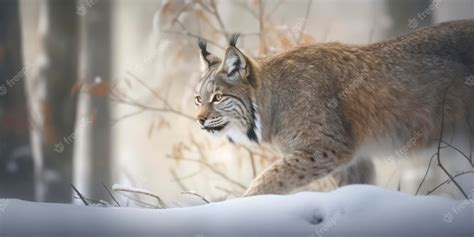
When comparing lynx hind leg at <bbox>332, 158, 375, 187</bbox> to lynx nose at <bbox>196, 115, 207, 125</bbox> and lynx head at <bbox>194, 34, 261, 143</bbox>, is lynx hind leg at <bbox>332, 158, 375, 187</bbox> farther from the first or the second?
lynx nose at <bbox>196, 115, 207, 125</bbox>

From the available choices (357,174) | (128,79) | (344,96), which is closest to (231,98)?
(344,96)

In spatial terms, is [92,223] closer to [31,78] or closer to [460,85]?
[460,85]

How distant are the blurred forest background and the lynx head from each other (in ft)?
3.60

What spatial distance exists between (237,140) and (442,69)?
157 centimetres

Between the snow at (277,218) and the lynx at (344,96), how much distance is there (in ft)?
4.17

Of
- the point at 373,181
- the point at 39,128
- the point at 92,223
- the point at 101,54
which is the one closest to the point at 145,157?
the point at 101,54

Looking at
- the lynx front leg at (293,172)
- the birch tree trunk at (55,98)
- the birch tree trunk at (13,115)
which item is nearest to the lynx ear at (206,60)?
the lynx front leg at (293,172)

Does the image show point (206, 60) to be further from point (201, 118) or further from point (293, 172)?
point (293, 172)

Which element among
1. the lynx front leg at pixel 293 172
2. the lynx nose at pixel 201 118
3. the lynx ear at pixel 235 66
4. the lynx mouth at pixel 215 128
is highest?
the lynx ear at pixel 235 66

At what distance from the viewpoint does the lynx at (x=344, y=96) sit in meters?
4.33

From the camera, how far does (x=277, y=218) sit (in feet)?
9.55

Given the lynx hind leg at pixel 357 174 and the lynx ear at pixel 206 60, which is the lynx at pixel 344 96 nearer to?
the lynx ear at pixel 206 60

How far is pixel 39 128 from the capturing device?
8586mm

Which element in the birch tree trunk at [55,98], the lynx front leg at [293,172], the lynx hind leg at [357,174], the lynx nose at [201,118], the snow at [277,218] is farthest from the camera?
the birch tree trunk at [55,98]
